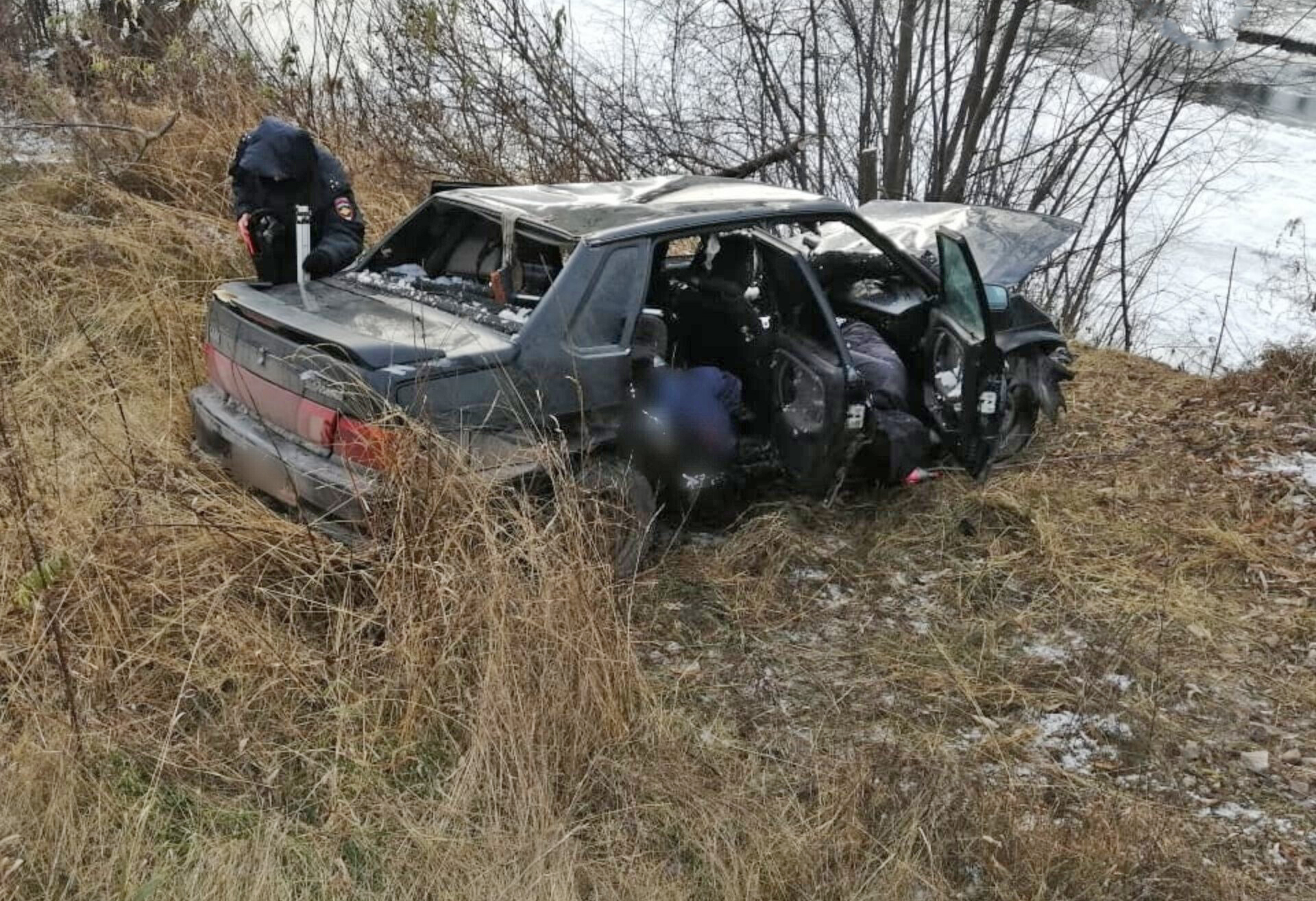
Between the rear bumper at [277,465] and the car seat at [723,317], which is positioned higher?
the car seat at [723,317]

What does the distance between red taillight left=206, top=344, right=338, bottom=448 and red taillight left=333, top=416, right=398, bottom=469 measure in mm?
44

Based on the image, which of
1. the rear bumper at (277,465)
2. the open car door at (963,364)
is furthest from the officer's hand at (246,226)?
the open car door at (963,364)

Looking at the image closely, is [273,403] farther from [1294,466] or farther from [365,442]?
[1294,466]

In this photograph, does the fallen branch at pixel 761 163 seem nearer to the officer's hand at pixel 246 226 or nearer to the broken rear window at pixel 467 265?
the officer's hand at pixel 246 226

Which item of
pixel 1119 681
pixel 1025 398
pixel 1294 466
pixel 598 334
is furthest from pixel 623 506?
pixel 1294 466

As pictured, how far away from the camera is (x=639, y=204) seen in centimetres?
429

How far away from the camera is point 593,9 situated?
37.9 feet

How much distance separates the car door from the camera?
14.1 feet

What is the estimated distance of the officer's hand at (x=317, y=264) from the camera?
191 inches

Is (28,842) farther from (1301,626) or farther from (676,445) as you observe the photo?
(1301,626)

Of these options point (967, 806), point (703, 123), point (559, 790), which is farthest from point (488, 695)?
point (703, 123)

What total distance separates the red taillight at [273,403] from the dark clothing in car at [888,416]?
2.26 meters

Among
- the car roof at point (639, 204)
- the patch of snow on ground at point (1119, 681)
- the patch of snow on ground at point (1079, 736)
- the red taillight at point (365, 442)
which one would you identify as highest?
the car roof at point (639, 204)

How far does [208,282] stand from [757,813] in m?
5.07
